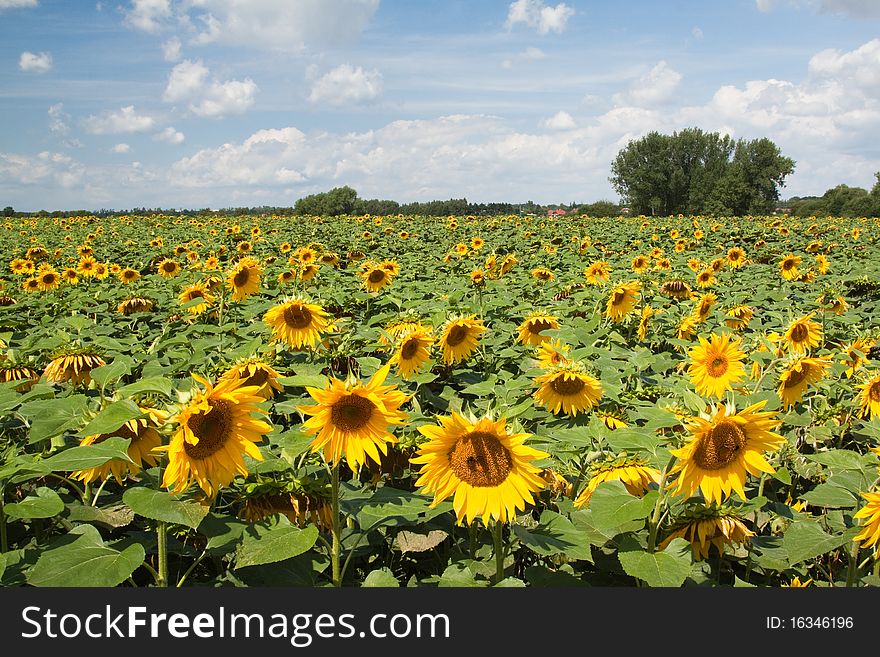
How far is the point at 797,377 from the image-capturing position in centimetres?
330

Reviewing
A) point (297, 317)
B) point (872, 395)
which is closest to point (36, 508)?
point (297, 317)

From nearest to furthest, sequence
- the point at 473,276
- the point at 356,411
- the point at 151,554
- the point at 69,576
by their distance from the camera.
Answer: the point at 69,576 < the point at 356,411 < the point at 151,554 < the point at 473,276

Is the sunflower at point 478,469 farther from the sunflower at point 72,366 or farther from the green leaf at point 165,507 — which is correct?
the sunflower at point 72,366

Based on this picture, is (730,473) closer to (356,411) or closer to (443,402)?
(356,411)

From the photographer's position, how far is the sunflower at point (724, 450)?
182cm

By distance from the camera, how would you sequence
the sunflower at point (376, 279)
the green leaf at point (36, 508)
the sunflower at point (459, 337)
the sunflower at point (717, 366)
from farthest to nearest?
the sunflower at point (376, 279)
the sunflower at point (459, 337)
the sunflower at point (717, 366)
the green leaf at point (36, 508)

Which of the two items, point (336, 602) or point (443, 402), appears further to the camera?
point (443, 402)

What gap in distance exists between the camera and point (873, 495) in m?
1.78

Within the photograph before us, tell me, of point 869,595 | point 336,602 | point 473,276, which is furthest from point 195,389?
point 473,276

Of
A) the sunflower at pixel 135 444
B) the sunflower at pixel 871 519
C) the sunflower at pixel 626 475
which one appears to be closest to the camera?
the sunflower at pixel 871 519

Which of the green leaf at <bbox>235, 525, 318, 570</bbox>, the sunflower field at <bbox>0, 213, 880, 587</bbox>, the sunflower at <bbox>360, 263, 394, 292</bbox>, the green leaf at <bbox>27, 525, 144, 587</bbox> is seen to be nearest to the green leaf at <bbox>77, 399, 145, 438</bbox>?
the sunflower field at <bbox>0, 213, 880, 587</bbox>

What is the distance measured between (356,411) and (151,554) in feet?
3.27

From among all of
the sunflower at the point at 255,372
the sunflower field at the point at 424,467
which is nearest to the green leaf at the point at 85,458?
the sunflower field at the point at 424,467

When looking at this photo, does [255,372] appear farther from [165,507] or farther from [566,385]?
[566,385]
